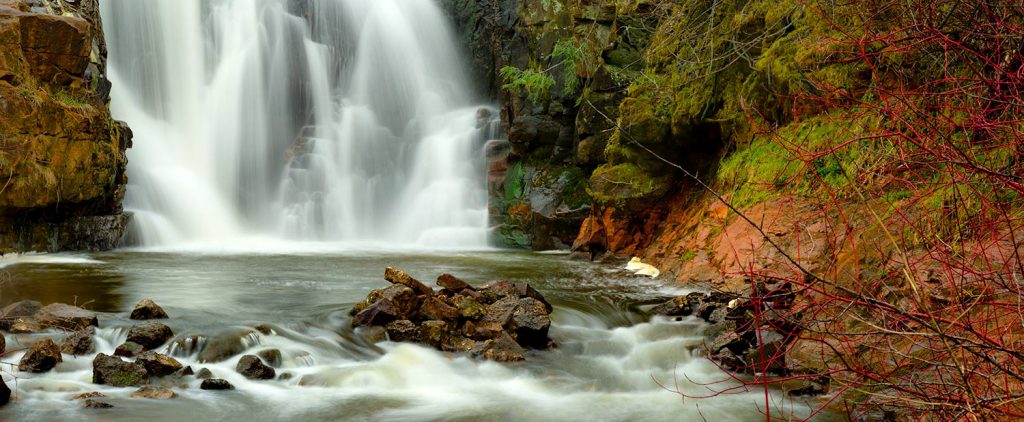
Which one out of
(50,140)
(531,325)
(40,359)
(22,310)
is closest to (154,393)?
(40,359)

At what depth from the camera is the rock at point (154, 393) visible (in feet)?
15.4

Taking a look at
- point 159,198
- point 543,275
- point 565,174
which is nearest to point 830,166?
point 543,275

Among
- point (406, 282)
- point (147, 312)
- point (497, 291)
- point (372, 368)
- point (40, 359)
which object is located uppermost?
point (406, 282)

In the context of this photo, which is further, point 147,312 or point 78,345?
point 147,312

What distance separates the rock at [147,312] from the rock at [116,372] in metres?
1.50

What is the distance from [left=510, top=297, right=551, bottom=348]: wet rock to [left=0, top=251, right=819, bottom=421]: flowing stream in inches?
6.5

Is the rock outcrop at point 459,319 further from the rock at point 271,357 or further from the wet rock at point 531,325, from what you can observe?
the rock at point 271,357

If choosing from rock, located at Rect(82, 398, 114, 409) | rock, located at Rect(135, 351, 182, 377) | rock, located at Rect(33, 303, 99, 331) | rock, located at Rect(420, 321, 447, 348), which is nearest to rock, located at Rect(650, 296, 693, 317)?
rock, located at Rect(420, 321, 447, 348)

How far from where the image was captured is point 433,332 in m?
6.10

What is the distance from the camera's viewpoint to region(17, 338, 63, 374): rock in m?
4.92

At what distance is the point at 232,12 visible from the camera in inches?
851

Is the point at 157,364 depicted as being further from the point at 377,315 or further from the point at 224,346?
the point at 377,315

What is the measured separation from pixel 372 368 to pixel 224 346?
1240 mm

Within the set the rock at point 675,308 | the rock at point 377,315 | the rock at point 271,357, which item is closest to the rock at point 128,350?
the rock at point 271,357
